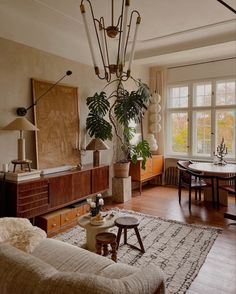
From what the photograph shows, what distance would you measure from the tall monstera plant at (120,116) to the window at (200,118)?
1.60 metres

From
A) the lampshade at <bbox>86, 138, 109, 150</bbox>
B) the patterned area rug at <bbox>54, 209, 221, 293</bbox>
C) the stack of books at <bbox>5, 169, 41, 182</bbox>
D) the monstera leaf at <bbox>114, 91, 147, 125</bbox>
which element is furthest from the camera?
the monstera leaf at <bbox>114, 91, 147, 125</bbox>

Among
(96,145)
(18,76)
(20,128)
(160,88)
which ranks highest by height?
(160,88)

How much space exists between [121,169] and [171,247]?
7.27 feet

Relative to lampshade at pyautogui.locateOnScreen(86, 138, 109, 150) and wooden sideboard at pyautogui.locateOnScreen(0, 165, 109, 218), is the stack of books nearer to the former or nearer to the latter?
wooden sideboard at pyautogui.locateOnScreen(0, 165, 109, 218)

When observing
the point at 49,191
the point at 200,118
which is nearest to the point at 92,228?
the point at 49,191

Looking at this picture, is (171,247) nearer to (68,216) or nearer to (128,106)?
(68,216)

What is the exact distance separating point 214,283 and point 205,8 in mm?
3467

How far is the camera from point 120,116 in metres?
5.12

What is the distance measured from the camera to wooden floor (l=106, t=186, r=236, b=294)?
242 centimetres

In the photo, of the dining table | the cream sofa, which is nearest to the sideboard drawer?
the cream sofa

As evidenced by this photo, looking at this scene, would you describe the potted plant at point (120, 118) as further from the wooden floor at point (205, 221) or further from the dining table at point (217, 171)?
the dining table at point (217, 171)

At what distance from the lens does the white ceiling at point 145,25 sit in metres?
3.45

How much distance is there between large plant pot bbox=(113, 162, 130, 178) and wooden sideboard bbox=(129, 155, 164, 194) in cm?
52

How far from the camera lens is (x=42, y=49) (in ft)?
13.1
